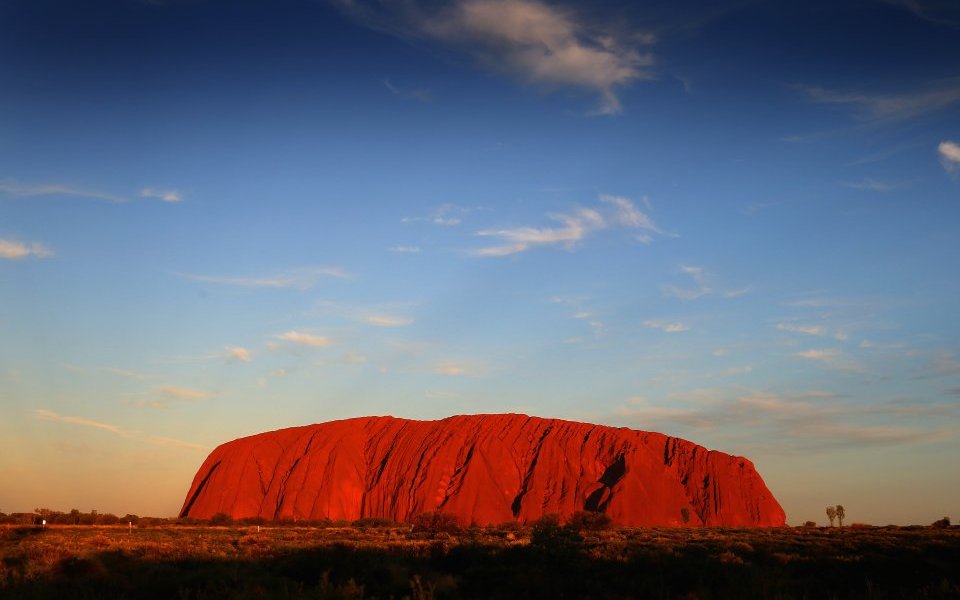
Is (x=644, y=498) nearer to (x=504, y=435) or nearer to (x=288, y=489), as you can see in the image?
(x=504, y=435)

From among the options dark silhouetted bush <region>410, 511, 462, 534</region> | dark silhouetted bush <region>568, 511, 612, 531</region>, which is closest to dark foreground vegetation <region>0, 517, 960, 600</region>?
dark silhouetted bush <region>410, 511, 462, 534</region>

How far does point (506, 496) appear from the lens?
84438mm

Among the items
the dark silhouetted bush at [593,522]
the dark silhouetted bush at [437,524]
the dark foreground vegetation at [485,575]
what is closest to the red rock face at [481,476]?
the dark silhouetted bush at [593,522]

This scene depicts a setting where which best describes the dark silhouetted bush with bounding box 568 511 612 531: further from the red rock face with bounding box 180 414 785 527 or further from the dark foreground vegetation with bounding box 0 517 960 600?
the dark foreground vegetation with bounding box 0 517 960 600

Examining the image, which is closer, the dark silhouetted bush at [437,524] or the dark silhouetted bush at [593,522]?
the dark silhouetted bush at [437,524]

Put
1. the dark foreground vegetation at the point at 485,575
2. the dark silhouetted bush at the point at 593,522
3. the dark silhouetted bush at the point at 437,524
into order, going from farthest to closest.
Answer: the dark silhouetted bush at the point at 593,522
the dark silhouetted bush at the point at 437,524
the dark foreground vegetation at the point at 485,575

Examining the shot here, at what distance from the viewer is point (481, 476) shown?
86.4m

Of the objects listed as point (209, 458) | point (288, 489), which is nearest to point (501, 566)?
point (288, 489)

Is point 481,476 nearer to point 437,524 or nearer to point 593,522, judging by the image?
point 593,522

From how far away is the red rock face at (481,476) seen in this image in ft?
273

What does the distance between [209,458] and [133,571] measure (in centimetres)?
9263

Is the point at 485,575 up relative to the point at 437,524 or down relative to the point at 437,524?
up

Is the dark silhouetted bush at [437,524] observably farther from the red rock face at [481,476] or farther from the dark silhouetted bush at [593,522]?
the red rock face at [481,476]

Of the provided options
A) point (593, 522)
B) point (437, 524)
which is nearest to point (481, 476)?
point (593, 522)
